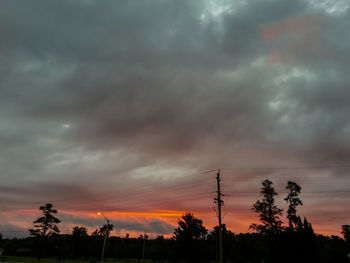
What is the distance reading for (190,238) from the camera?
59.8 meters

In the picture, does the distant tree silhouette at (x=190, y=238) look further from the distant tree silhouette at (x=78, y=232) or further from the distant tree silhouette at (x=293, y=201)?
the distant tree silhouette at (x=78, y=232)

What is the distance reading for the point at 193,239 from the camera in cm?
6022

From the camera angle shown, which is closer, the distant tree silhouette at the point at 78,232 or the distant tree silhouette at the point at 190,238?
the distant tree silhouette at the point at 190,238

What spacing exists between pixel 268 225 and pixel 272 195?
224 inches

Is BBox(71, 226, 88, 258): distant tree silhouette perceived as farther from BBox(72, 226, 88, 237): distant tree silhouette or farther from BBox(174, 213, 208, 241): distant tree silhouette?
BBox(174, 213, 208, 241): distant tree silhouette

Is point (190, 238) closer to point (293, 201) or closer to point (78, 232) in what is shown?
point (293, 201)

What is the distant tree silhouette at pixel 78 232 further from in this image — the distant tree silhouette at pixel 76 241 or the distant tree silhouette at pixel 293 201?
the distant tree silhouette at pixel 293 201

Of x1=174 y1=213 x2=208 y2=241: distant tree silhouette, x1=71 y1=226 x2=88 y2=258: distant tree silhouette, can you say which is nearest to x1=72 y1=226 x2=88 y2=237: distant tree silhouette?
x1=71 y1=226 x2=88 y2=258: distant tree silhouette

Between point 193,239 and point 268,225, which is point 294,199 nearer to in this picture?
point 268,225

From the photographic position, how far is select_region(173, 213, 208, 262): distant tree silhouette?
2306 inches

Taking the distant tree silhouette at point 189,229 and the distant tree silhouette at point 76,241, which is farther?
the distant tree silhouette at point 76,241

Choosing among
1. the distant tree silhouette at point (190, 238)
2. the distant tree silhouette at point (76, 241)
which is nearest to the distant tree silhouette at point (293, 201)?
the distant tree silhouette at point (190, 238)

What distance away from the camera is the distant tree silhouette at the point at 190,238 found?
58.6 meters

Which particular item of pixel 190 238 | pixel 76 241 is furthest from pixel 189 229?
pixel 76 241
